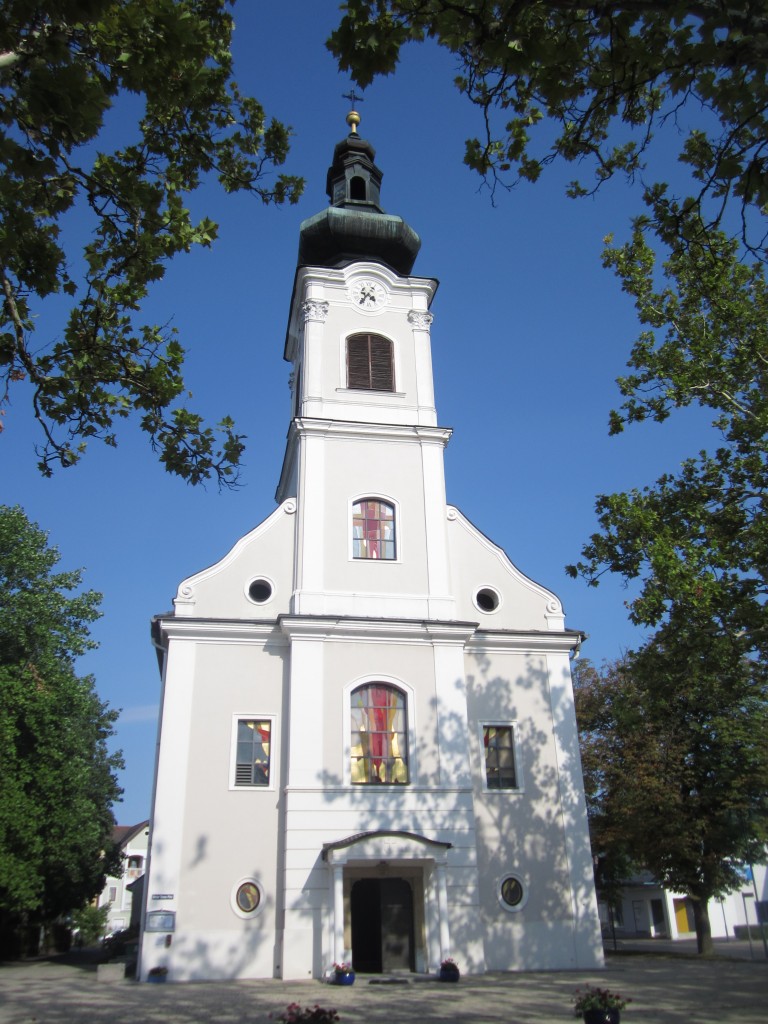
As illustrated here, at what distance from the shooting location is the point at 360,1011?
1130 cm

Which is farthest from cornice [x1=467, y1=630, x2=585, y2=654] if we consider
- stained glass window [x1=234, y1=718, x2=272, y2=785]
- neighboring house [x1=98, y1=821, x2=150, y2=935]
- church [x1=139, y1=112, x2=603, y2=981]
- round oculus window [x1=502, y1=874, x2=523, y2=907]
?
neighboring house [x1=98, y1=821, x2=150, y2=935]

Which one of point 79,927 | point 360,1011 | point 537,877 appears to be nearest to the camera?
point 360,1011

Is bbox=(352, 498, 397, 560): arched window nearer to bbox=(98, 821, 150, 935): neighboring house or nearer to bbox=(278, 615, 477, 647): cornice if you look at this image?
bbox=(278, 615, 477, 647): cornice

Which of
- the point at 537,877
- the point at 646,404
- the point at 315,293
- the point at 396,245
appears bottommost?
the point at 537,877

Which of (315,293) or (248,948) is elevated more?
(315,293)

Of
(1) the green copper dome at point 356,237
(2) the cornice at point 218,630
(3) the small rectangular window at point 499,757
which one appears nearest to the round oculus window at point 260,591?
(2) the cornice at point 218,630

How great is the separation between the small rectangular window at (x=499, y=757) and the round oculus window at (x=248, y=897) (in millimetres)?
5217

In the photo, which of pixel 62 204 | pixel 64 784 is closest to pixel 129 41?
pixel 62 204

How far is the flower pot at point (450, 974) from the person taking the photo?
15195mm

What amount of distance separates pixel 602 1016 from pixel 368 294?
18.4 m

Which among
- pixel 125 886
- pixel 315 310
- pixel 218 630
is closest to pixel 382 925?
pixel 218 630

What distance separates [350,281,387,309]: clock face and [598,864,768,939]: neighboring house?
92.4 ft

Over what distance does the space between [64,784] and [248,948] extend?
10.2 metres

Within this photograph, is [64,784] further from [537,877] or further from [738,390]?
[738,390]
